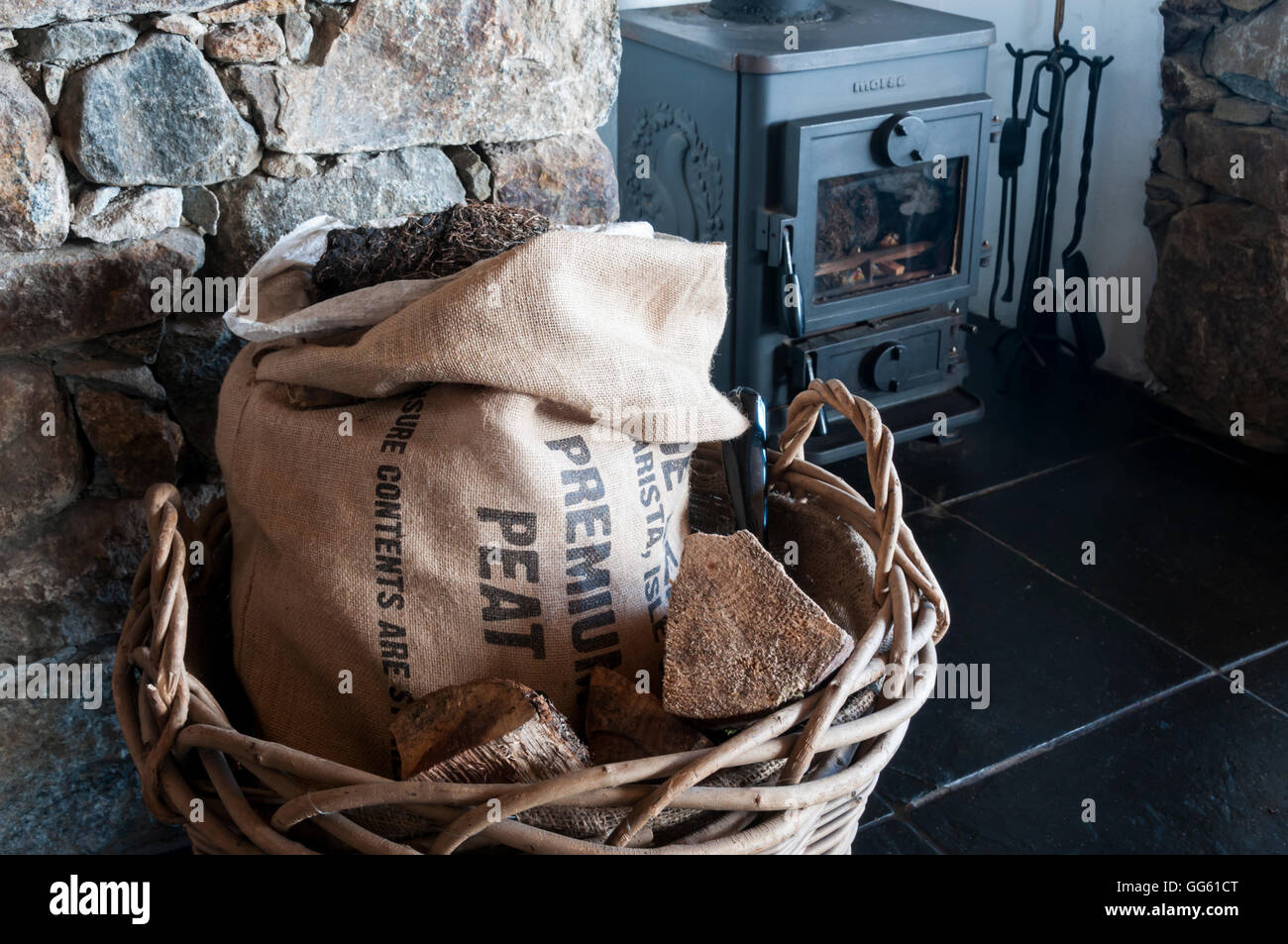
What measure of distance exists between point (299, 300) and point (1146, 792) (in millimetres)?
1176

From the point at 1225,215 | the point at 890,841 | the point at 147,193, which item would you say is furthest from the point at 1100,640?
the point at 147,193

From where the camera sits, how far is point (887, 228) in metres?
2.17

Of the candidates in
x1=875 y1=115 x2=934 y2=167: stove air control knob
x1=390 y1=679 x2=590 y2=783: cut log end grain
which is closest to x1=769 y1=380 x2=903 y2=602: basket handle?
x1=390 y1=679 x2=590 y2=783: cut log end grain

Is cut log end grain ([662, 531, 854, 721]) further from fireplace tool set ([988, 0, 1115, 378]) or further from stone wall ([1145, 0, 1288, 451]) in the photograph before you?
fireplace tool set ([988, 0, 1115, 378])

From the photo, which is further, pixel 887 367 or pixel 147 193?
pixel 887 367

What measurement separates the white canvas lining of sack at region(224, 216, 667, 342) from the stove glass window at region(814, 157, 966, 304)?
1.08 m

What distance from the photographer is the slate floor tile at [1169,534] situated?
183cm

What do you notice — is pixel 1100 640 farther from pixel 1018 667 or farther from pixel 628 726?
pixel 628 726

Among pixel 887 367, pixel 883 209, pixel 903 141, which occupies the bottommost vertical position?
pixel 887 367

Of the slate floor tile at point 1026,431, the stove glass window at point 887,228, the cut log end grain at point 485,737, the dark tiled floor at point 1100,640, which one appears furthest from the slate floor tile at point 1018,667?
the cut log end grain at point 485,737

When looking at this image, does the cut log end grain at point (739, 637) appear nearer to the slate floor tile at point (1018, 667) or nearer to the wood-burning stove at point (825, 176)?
the slate floor tile at point (1018, 667)

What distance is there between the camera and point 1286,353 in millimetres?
2193
